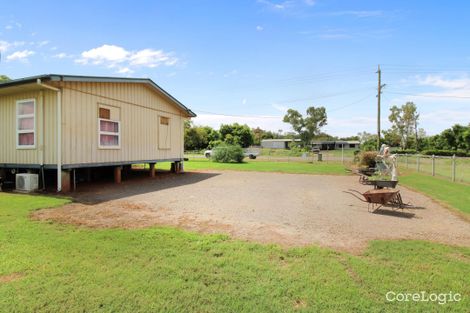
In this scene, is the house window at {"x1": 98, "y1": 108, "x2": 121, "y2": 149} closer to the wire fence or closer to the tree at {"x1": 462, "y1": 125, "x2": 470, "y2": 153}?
the wire fence

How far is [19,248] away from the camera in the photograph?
3.84 meters

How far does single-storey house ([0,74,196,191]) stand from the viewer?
8.73 metres

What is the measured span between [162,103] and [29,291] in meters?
12.4

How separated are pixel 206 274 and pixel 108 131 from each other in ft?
29.8

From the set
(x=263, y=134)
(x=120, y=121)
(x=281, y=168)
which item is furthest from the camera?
(x=263, y=134)

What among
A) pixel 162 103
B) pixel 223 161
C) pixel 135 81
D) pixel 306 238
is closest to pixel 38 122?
pixel 135 81

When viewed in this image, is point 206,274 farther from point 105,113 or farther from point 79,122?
point 105,113

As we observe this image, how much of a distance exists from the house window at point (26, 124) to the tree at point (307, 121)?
2795 inches

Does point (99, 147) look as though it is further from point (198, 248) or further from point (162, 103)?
point (198, 248)

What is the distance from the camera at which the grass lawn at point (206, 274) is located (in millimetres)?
2617

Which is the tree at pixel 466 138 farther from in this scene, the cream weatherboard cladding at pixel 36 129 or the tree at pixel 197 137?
the cream weatherboard cladding at pixel 36 129

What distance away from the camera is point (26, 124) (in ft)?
30.8

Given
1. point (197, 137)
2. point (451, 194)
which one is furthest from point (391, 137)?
point (451, 194)

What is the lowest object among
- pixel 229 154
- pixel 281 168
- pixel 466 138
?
pixel 281 168
